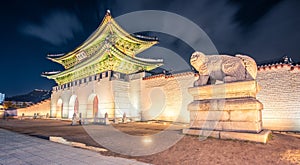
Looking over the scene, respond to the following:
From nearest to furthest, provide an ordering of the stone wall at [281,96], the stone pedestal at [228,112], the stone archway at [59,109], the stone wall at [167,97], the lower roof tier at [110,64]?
the stone pedestal at [228,112], the stone wall at [281,96], the stone wall at [167,97], the lower roof tier at [110,64], the stone archway at [59,109]

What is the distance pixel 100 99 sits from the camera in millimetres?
17156

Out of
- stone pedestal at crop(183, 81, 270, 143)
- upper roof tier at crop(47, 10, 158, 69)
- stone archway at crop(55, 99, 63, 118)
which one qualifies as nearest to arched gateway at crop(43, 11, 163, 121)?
upper roof tier at crop(47, 10, 158, 69)

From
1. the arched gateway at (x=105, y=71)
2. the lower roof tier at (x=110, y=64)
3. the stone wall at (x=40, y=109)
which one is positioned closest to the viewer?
the arched gateway at (x=105, y=71)

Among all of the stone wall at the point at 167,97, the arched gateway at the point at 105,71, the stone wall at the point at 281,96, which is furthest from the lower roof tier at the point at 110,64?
the stone wall at the point at 281,96

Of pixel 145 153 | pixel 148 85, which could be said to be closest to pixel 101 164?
pixel 145 153

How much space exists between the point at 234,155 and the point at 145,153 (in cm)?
186

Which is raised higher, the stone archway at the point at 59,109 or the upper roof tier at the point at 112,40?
the upper roof tier at the point at 112,40

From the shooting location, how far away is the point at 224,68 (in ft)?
16.5

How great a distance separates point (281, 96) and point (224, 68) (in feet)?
25.7

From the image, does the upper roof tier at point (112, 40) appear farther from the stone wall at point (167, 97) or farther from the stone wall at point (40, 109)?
the stone wall at point (40, 109)

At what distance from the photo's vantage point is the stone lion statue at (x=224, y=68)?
483 centimetres

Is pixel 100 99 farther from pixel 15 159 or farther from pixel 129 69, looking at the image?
pixel 15 159

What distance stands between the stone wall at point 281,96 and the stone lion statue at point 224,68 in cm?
721

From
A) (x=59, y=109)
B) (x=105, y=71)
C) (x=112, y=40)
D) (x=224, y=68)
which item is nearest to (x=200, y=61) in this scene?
(x=224, y=68)
